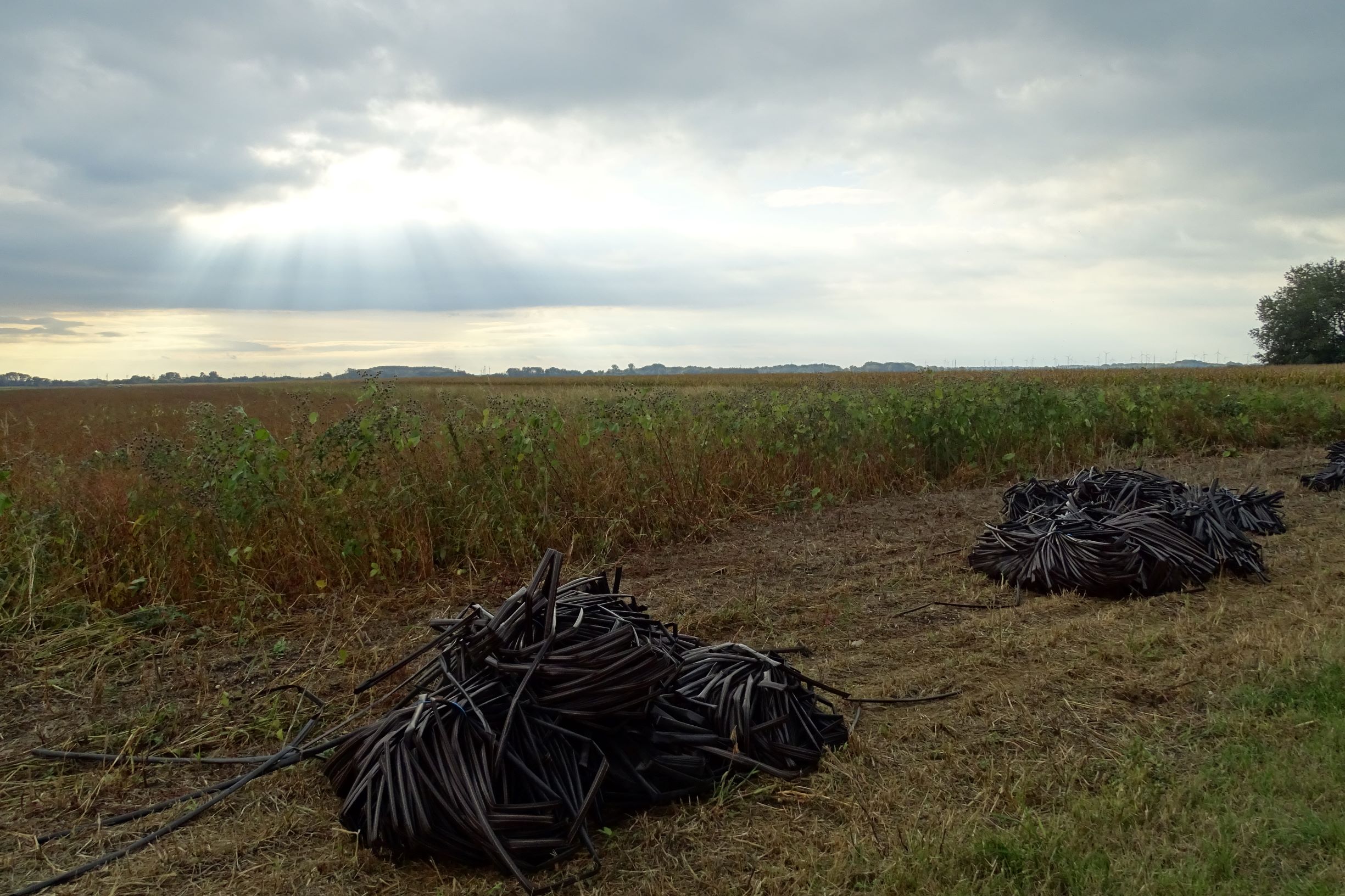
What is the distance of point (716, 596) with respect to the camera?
5484 mm

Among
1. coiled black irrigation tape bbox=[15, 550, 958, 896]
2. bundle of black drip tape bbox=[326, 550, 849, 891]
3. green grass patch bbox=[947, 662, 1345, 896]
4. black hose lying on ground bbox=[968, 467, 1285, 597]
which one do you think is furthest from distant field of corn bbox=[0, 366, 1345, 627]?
green grass patch bbox=[947, 662, 1345, 896]

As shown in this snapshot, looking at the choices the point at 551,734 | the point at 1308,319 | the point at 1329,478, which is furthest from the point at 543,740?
the point at 1308,319

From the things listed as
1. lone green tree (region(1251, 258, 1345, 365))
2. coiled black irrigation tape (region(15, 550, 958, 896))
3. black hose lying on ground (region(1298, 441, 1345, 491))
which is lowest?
coiled black irrigation tape (region(15, 550, 958, 896))

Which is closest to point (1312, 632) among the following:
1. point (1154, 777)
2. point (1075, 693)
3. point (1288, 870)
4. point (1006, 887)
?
point (1075, 693)

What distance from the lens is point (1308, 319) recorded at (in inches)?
2223

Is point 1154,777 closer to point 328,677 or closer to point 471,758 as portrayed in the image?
point 471,758

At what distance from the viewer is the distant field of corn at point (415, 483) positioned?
5.25m

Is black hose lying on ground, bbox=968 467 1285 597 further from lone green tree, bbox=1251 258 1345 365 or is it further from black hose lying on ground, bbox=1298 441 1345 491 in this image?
lone green tree, bbox=1251 258 1345 365

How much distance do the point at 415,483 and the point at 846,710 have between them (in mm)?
3669

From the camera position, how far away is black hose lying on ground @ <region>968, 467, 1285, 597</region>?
17.9ft

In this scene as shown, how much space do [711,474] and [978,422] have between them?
4257 mm

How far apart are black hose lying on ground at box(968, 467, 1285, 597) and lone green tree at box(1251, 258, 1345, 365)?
60.8 metres

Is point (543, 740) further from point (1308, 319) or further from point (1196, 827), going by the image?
point (1308, 319)

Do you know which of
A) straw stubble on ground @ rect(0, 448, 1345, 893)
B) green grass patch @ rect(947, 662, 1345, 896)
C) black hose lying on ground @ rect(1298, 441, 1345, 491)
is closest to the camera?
→ green grass patch @ rect(947, 662, 1345, 896)
